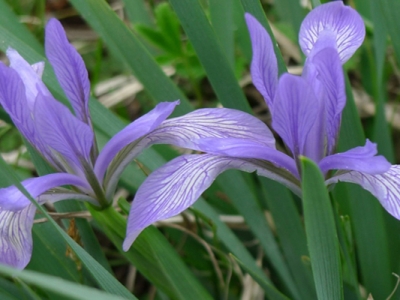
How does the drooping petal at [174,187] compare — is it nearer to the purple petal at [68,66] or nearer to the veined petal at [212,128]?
the veined petal at [212,128]

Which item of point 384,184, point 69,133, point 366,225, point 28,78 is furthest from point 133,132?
point 366,225

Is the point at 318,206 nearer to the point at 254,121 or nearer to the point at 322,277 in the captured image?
the point at 322,277

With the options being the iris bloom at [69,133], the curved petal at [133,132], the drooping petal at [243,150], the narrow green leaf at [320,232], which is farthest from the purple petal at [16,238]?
the narrow green leaf at [320,232]

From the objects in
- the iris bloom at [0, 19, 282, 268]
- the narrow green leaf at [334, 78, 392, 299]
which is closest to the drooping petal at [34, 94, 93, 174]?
the iris bloom at [0, 19, 282, 268]

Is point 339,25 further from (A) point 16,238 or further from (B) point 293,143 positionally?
(A) point 16,238

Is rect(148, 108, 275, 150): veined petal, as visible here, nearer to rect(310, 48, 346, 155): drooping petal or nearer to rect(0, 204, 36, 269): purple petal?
rect(310, 48, 346, 155): drooping petal
